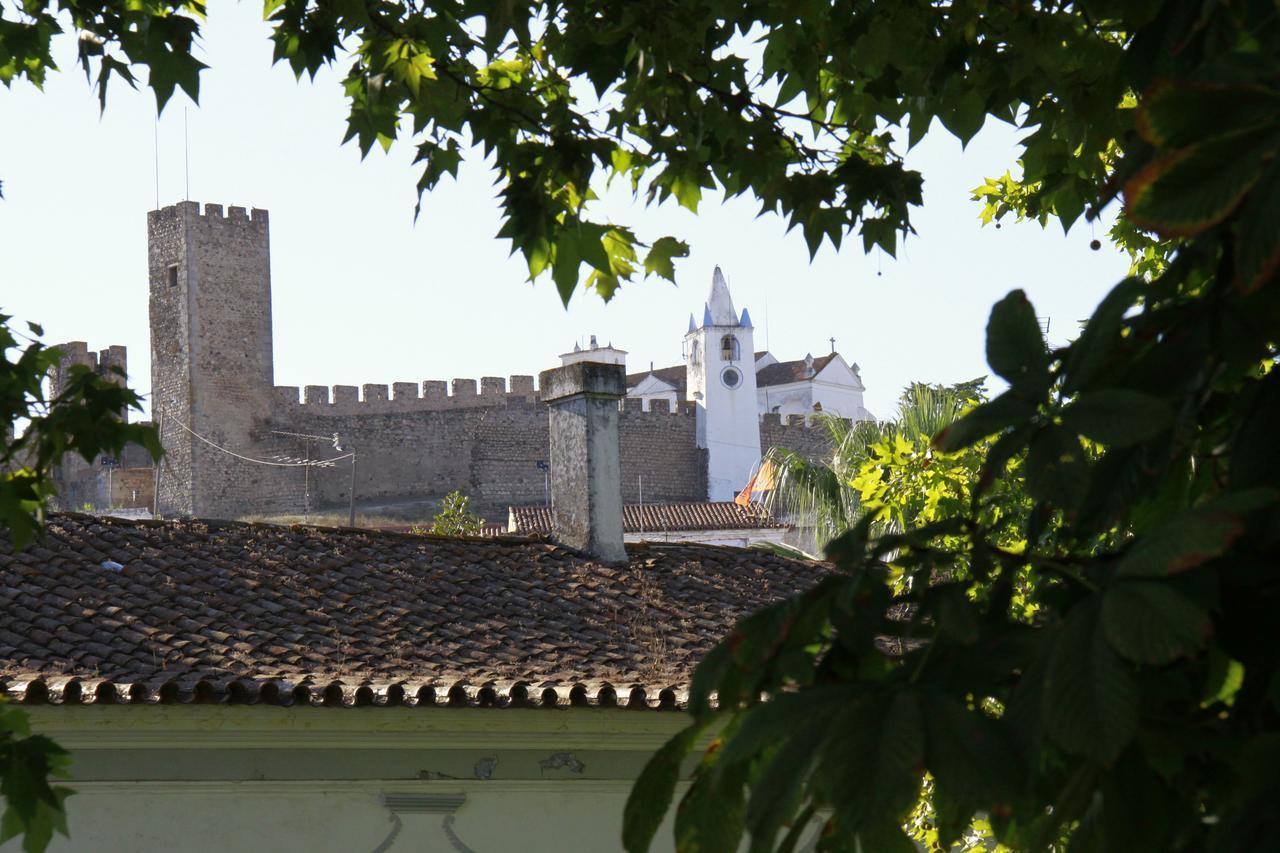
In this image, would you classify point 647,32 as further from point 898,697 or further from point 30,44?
point 898,697

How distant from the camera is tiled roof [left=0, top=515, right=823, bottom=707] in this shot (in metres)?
7.49

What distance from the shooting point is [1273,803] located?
115 centimetres

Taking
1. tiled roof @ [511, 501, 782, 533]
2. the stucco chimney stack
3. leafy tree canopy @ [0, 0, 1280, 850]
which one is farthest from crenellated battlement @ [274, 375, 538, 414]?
leafy tree canopy @ [0, 0, 1280, 850]

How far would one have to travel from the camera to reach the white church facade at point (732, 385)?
145 feet

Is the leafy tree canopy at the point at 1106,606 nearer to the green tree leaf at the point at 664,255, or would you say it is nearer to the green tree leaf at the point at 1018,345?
the green tree leaf at the point at 1018,345

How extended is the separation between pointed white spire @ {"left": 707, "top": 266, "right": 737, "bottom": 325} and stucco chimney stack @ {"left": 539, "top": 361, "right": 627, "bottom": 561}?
36.5m

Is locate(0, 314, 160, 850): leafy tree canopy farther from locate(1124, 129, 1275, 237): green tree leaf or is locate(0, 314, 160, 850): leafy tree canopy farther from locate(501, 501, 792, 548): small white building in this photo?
locate(501, 501, 792, 548): small white building

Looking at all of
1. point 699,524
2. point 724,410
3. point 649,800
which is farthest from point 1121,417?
point 724,410

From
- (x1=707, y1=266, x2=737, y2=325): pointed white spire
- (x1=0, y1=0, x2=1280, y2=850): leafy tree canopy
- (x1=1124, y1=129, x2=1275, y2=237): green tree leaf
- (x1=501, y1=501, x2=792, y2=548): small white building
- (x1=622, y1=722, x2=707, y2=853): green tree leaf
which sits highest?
(x1=707, y1=266, x2=737, y2=325): pointed white spire

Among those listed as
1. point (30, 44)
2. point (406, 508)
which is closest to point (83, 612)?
point (30, 44)

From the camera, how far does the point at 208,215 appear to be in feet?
132

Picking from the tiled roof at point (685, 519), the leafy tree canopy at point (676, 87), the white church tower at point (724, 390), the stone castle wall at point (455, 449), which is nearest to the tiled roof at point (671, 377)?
the white church tower at point (724, 390)

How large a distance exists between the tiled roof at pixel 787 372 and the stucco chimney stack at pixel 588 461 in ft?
138

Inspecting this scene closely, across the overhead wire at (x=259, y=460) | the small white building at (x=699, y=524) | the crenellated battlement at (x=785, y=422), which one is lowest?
the small white building at (x=699, y=524)
